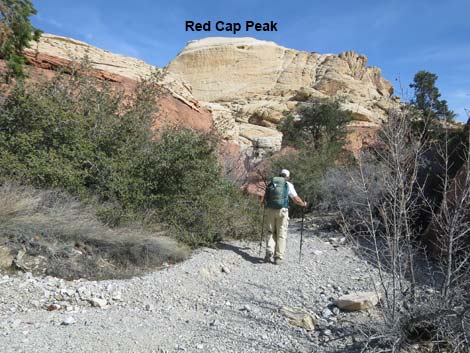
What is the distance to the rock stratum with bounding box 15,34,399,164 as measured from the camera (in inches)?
648

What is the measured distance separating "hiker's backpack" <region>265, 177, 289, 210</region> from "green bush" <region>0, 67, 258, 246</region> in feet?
4.23

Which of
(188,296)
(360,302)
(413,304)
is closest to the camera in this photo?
(413,304)

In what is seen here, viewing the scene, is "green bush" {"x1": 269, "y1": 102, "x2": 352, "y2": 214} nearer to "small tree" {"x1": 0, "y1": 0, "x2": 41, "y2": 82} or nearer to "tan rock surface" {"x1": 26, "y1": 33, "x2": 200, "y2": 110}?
"tan rock surface" {"x1": 26, "y1": 33, "x2": 200, "y2": 110}

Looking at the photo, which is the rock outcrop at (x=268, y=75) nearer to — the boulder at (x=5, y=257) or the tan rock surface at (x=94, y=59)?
the tan rock surface at (x=94, y=59)

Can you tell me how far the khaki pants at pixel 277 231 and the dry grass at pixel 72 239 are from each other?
1.48 m

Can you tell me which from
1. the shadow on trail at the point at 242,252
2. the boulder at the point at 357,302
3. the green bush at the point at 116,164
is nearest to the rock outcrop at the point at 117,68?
the green bush at the point at 116,164

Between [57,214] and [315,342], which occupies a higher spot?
[57,214]

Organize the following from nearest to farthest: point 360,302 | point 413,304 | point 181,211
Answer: point 413,304 → point 360,302 → point 181,211

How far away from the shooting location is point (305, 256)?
6992mm

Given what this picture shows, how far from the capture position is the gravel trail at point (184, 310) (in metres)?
3.42

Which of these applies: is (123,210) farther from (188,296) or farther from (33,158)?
(188,296)

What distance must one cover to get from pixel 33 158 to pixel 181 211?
2661mm

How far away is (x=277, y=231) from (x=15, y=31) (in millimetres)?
6870

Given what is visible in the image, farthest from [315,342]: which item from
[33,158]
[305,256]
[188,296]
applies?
[33,158]
